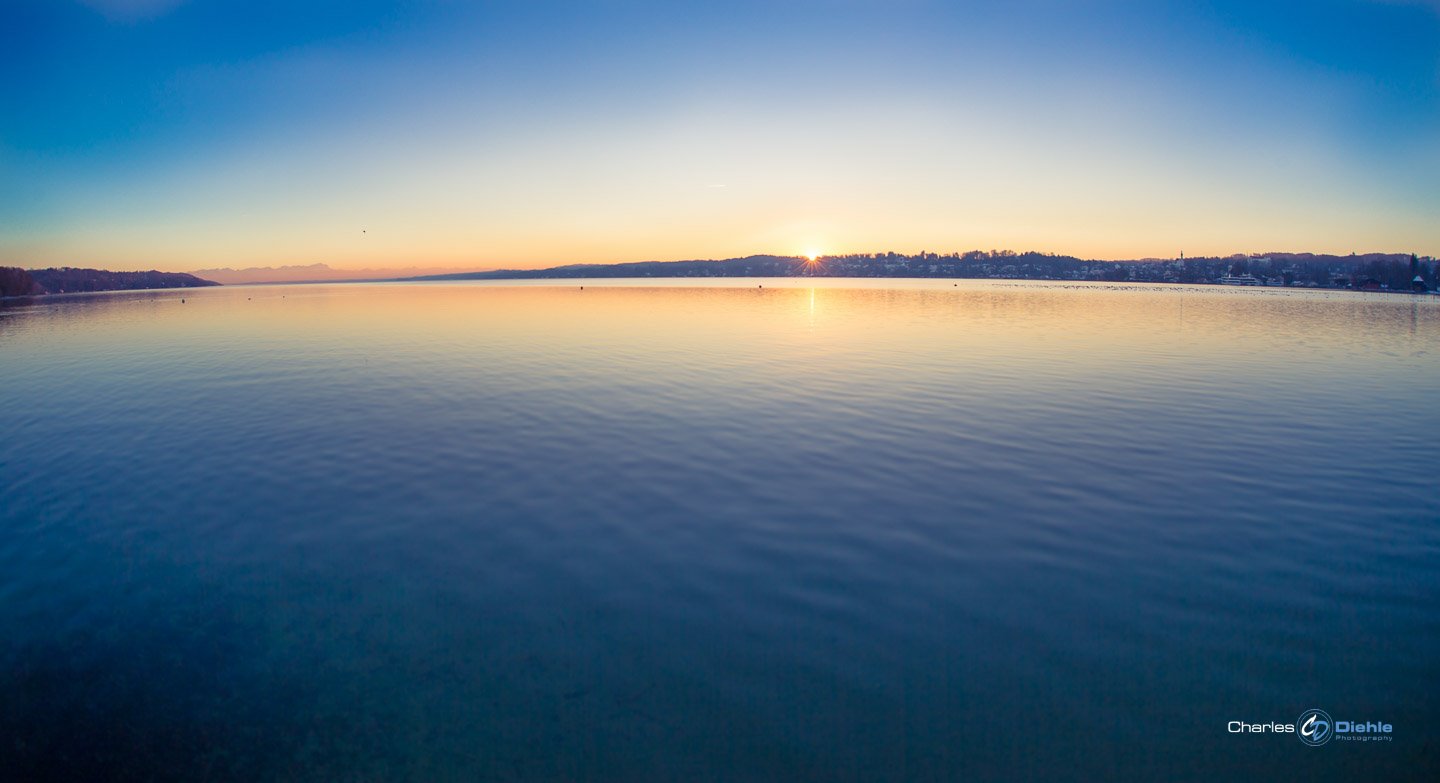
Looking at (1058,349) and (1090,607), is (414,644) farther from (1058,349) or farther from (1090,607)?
(1058,349)

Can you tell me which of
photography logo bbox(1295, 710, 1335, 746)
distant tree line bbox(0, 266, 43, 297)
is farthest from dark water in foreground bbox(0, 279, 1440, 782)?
distant tree line bbox(0, 266, 43, 297)

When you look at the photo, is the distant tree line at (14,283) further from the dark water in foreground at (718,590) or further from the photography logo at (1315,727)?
the photography logo at (1315,727)

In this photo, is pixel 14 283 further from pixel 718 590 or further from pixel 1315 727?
pixel 1315 727

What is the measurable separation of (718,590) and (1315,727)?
670 centimetres

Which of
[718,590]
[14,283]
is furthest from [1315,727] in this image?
[14,283]

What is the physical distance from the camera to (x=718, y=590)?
28.6 ft

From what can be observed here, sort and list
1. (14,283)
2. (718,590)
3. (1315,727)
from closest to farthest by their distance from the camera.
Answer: (1315,727), (718,590), (14,283)

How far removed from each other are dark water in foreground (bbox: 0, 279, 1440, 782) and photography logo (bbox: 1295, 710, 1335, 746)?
125mm

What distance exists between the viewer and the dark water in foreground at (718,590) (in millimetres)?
6172

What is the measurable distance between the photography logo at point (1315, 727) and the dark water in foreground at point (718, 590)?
0.13m

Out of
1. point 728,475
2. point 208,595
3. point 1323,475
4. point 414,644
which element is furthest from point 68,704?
point 1323,475

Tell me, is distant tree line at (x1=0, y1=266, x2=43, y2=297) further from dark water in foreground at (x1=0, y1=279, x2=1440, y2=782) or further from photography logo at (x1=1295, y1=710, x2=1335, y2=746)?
photography logo at (x1=1295, y1=710, x2=1335, y2=746)

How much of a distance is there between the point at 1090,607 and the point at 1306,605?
293 cm

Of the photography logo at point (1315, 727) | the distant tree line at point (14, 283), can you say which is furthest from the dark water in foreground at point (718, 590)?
the distant tree line at point (14, 283)
